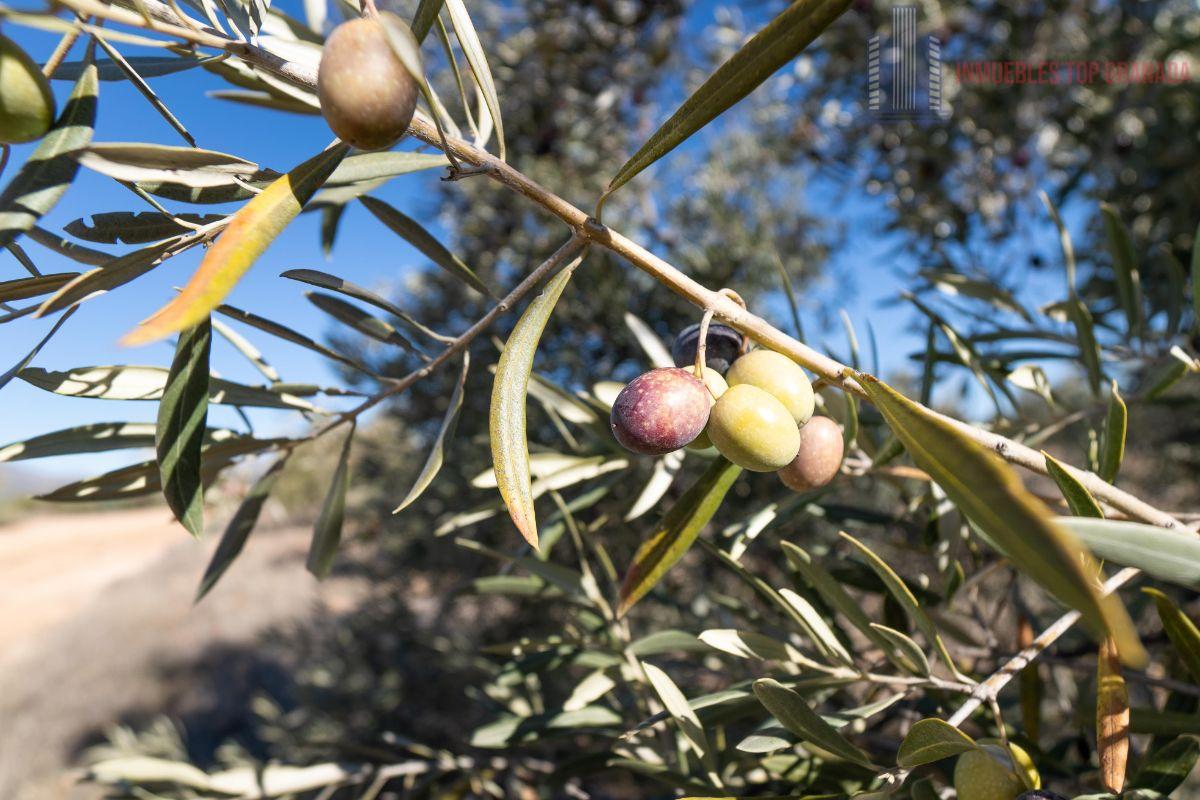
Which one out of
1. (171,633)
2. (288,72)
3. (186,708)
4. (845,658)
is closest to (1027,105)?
(845,658)

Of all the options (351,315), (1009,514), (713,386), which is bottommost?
(1009,514)

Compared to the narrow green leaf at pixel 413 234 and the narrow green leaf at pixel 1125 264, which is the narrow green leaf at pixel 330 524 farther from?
the narrow green leaf at pixel 1125 264

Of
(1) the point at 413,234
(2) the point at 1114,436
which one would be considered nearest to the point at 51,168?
(1) the point at 413,234

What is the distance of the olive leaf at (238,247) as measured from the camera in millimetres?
377

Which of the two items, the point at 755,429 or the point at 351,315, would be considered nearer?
the point at 755,429

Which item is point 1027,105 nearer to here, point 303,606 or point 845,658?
point 845,658

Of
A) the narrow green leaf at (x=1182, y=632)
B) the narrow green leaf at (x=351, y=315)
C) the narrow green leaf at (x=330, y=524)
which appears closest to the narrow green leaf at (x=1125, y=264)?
the narrow green leaf at (x=1182, y=632)

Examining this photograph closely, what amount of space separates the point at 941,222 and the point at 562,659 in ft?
7.73

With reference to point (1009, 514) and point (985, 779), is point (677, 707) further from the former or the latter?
point (1009, 514)

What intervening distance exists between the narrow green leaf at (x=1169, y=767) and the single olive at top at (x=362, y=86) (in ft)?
3.21

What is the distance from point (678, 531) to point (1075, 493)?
393 millimetres

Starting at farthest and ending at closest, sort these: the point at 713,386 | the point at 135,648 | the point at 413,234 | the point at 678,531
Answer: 1. the point at 135,648
2. the point at 413,234
3. the point at 678,531
4. the point at 713,386

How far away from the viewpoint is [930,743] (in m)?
0.61

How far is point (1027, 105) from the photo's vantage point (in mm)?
2775
